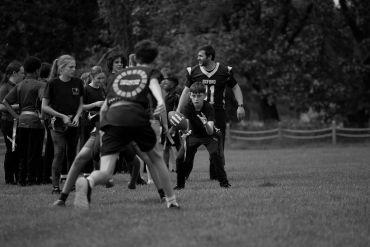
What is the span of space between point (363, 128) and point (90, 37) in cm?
1427

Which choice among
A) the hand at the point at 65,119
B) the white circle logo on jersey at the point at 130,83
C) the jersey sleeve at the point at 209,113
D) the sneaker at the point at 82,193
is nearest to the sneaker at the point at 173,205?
the sneaker at the point at 82,193

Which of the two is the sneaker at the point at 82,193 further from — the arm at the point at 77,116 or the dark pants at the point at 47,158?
the dark pants at the point at 47,158

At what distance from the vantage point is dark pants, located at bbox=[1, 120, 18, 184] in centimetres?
1283

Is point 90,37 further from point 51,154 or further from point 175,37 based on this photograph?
point 51,154

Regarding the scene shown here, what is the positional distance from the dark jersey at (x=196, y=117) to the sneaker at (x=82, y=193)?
3.59 meters

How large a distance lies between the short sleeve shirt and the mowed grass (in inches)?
50.3

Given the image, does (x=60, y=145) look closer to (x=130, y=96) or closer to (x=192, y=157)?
(x=192, y=157)

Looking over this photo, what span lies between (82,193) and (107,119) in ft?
2.76

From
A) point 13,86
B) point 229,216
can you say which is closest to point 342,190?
point 229,216

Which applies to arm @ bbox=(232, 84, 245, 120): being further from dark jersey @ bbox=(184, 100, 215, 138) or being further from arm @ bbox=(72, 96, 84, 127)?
arm @ bbox=(72, 96, 84, 127)

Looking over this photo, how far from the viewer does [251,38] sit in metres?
35.9

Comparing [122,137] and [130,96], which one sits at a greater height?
[130,96]

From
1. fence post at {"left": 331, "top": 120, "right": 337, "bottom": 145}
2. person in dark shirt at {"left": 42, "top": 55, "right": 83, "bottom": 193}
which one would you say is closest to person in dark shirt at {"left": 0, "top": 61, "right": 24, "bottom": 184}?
person in dark shirt at {"left": 42, "top": 55, "right": 83, "bottom": 193}

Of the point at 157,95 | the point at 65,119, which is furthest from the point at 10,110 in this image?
the point at 157,95
